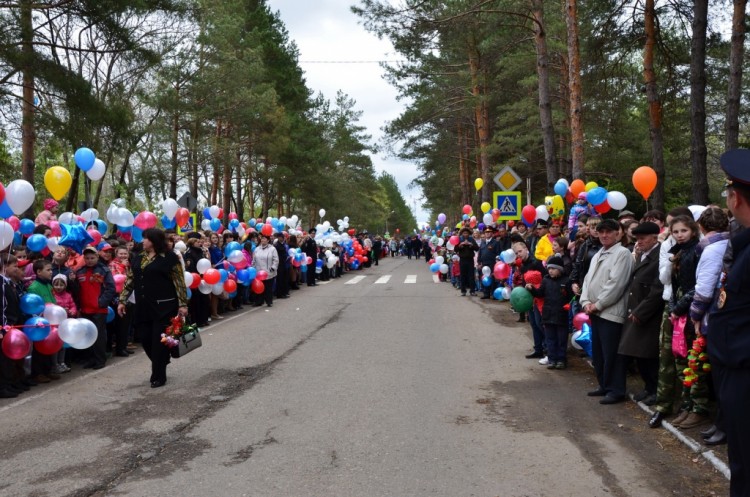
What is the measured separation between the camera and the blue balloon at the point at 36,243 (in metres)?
8.83

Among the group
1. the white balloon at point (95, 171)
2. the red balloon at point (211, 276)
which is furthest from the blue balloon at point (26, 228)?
the red balloon at point (211, 276)

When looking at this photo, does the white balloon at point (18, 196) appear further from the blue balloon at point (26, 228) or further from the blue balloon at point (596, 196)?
the blue balloon at point (596, 196)

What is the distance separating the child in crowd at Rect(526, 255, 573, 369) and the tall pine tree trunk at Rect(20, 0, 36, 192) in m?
10.9

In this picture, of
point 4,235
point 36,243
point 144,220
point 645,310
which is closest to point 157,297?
point 4,235

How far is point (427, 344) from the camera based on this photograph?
10.6 metres

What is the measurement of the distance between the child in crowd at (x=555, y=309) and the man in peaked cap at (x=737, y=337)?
5489 mm

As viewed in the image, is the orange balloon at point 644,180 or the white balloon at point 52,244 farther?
the orange balloon at point 644,180

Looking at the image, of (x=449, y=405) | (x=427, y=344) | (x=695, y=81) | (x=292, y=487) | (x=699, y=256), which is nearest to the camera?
(x=292, y=487)

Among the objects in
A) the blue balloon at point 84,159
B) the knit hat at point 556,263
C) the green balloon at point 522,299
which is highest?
the blue balloon at point 84,159

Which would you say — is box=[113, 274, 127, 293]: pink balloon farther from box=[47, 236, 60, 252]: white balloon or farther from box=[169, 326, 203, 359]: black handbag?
box=[169, 326, 203, 359]: black handbag

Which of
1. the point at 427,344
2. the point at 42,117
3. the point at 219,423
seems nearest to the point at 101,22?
the point at 42,117

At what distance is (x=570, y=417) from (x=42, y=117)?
12621 mm

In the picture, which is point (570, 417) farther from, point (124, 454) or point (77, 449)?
point (77, 449)

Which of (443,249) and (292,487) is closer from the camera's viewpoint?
(292,487)
